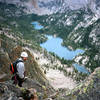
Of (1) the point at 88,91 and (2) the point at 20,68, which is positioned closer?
(1) the point at 88,91

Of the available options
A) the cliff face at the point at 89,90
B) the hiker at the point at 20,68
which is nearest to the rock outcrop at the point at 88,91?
the cliff face at the point at 89,90

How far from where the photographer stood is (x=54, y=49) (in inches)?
7451

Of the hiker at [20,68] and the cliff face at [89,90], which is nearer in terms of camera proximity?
the cliff face at [89,90]

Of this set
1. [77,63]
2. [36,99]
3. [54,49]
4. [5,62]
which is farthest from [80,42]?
[36,99]

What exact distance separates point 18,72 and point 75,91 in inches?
184

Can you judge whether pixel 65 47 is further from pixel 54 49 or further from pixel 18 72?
pixel 18 72

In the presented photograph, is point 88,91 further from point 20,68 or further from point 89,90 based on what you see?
point 20,68

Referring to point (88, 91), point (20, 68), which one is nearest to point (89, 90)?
point (88, 91)

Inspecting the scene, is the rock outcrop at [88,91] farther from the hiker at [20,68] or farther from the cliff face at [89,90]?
the hiker at [20,68]

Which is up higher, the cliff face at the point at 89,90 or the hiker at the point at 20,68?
the hiker at the point at 20,68

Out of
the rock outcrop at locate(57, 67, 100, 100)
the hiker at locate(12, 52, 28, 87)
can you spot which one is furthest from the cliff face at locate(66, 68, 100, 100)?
the hiker at locate(12, 52, 28, 87)

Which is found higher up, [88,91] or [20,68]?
[20,68]

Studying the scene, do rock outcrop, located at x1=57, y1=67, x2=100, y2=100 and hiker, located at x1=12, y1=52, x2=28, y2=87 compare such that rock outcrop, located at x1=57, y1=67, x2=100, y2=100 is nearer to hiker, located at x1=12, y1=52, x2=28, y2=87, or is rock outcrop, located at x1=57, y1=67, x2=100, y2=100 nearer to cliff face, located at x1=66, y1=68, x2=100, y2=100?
cliff face, located at x1=66, y1=68, x2=100, y2=100

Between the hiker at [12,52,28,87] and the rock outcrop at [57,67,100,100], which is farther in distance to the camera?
the hiker at [12,52,28,87]
